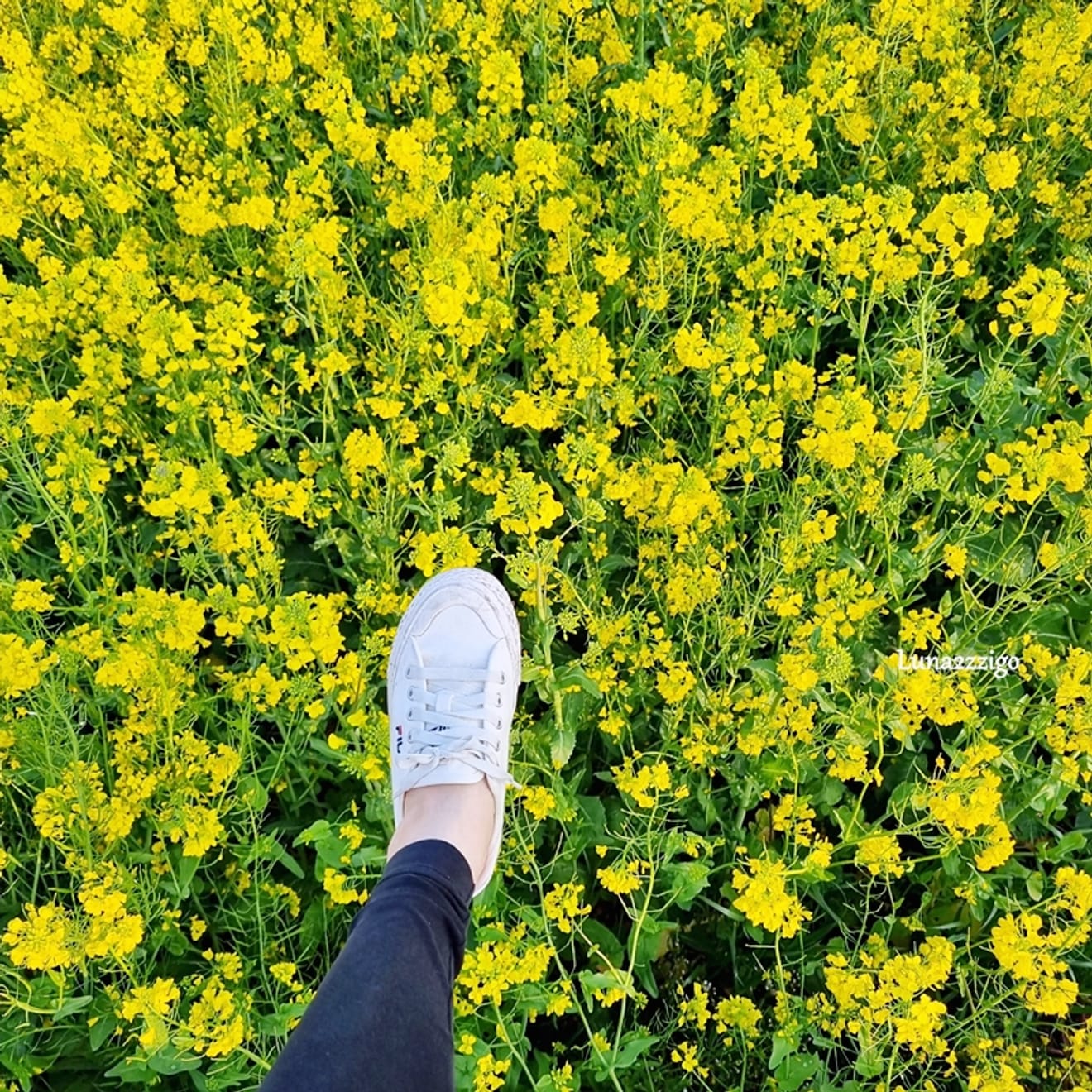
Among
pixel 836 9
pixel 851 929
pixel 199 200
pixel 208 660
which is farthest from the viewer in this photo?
pixel 836 9

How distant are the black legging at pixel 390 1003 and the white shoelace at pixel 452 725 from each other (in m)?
0.37

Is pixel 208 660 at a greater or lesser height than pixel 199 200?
lesser

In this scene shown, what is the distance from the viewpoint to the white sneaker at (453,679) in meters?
2.03

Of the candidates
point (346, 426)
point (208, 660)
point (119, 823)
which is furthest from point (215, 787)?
point (346, 426)

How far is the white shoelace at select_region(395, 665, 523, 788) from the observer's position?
2.02 m

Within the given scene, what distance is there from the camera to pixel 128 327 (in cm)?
250

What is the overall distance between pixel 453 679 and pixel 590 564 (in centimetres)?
47

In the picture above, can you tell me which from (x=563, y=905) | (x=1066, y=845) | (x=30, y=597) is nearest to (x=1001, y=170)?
(x=1066, y=845)

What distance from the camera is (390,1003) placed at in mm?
1347

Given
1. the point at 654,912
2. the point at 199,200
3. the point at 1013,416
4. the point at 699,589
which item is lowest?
the point at 654,912

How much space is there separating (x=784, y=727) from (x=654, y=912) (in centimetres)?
49

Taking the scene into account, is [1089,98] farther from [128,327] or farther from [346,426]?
[128,327]

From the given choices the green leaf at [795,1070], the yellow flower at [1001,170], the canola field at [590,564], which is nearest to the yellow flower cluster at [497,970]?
the canola field at [590,564]

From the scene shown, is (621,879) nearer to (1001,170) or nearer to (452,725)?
(452,725)
